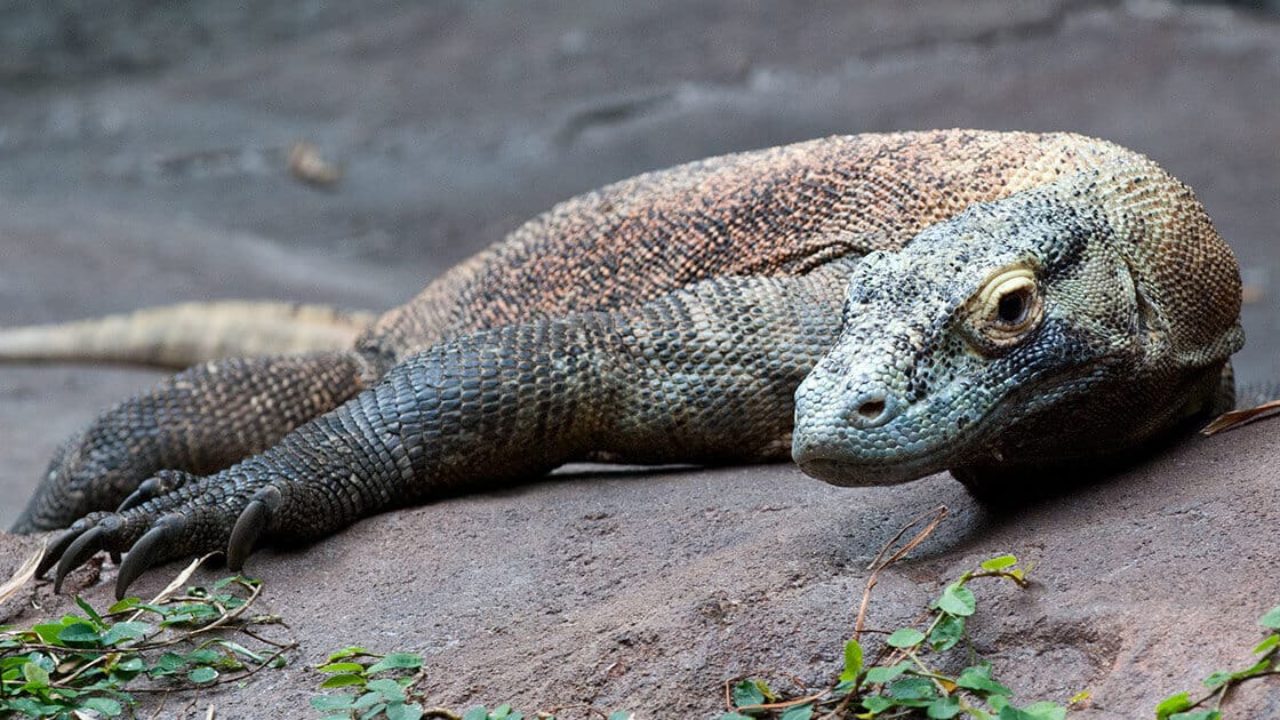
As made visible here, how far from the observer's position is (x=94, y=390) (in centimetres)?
791

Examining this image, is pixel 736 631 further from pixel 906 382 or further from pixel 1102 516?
pixel 1102 516

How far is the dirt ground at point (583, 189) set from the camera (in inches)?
116

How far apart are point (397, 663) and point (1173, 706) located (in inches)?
58.9

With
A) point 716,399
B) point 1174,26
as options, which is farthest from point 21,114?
point 716,399

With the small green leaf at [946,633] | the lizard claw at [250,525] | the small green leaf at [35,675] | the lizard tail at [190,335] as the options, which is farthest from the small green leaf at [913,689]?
the lizard tail at [190,335]

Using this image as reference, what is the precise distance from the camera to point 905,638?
2816 millimetres

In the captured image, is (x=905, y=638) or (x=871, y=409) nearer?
(x=905, y=638)

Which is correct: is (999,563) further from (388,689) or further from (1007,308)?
(388,689)

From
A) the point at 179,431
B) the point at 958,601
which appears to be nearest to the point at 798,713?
the point at 958,601

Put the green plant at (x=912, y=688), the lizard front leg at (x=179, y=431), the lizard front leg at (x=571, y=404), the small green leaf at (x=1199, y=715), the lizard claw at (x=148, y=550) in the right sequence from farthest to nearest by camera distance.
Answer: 1. the lizard front leg at (x=179, y=431)
2. the lizard front leg at (x=571, y=404)
3. the lizard claw at (x=148, y=550)
4. the green plant at (x=912, y=688)
5. the small green leaf at (x=1199, y=715)

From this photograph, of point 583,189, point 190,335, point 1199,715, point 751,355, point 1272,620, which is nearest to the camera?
point 1199,715

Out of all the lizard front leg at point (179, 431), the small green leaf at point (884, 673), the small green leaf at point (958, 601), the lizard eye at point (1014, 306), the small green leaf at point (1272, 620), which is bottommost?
the lizard front leg at point (179, 431)

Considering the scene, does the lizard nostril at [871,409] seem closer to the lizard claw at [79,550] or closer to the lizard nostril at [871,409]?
the lizard nostril at [871,409]

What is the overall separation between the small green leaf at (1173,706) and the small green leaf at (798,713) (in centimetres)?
60
